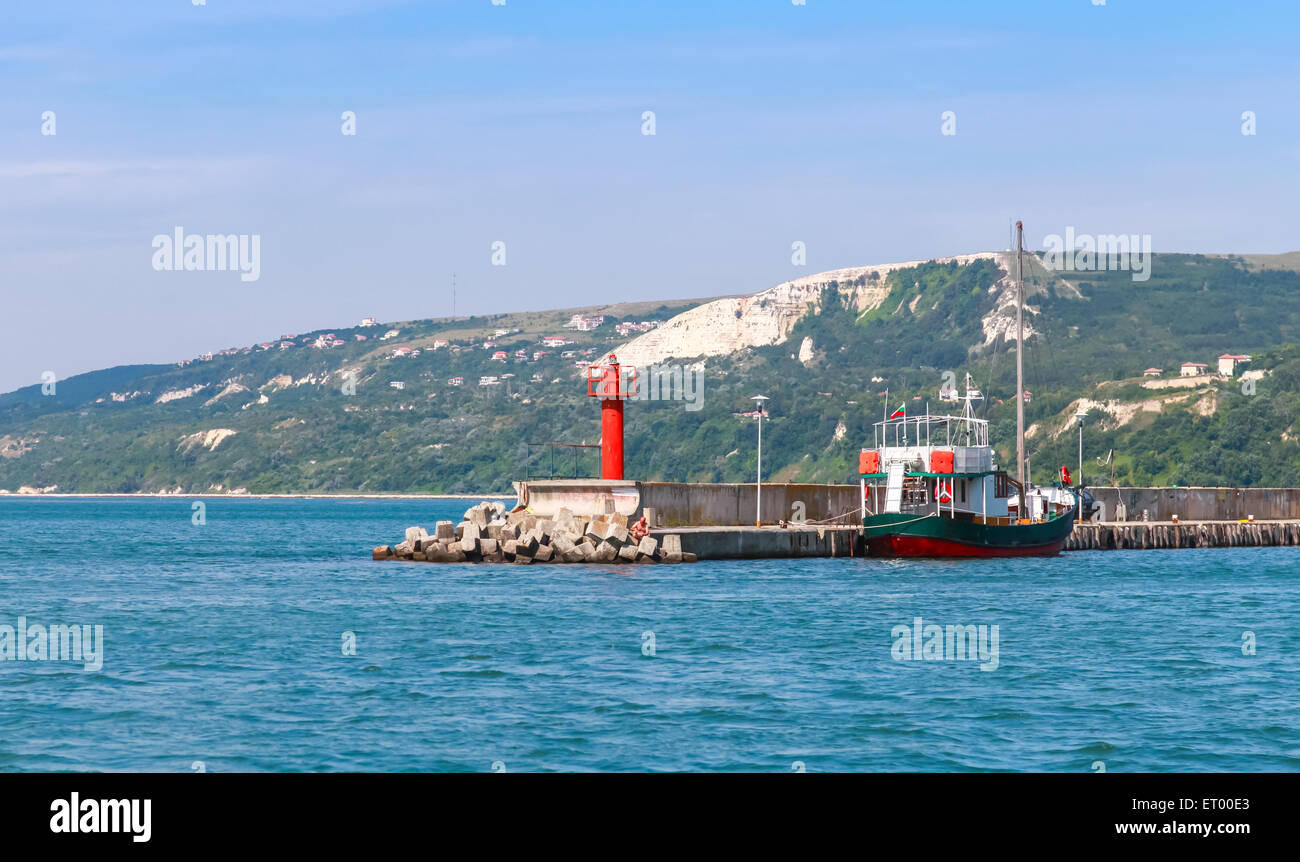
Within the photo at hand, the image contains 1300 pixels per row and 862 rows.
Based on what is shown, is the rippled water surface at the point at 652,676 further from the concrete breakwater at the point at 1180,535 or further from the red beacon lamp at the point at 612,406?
the concrete breakwater at the point at 1180,535

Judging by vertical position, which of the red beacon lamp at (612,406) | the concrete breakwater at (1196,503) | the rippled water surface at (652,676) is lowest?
the rippled water surface at (652,676)

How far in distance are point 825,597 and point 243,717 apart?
23.8 metres

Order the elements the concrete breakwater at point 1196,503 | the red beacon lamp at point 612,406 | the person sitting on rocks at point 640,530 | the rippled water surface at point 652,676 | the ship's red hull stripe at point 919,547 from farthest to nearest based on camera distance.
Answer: the concrete breakwater at point 1196,503 < the ship's red hull stripe at point 919,547 < the red beacon lamp at point 612,406 < the person sitting on rocks at point 640,530 < the rippled water surface at point 652,676

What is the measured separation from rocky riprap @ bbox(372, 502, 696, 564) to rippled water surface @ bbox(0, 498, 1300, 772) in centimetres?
234

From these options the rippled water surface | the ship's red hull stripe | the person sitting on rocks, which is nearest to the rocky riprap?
the person sitting on rocks

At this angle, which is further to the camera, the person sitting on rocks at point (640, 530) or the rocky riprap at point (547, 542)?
the person sitting on rocks at point (640, 530)

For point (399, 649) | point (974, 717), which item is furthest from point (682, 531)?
point (974, 717)

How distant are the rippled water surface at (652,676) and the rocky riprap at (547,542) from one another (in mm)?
2342

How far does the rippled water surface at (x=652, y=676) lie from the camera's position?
19656mm

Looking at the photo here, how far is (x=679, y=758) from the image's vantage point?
62.1ft

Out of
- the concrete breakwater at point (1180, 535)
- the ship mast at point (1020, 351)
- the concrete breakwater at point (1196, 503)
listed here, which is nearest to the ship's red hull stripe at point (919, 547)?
the ship mast at point (1020, 351)

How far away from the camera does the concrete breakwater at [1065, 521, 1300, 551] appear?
71000mm
